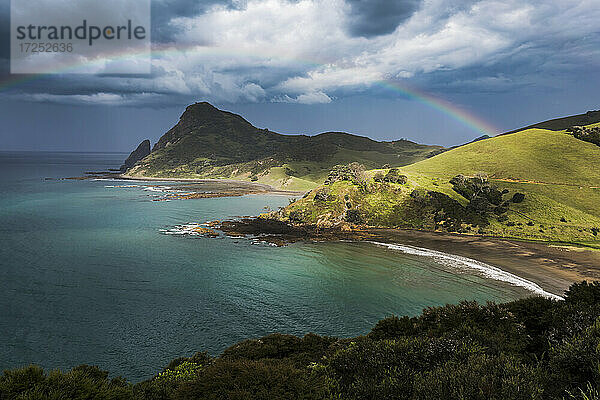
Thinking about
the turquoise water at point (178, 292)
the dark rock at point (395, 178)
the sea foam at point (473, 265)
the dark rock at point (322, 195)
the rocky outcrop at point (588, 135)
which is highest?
the rocky outcrop at point (588, 135)

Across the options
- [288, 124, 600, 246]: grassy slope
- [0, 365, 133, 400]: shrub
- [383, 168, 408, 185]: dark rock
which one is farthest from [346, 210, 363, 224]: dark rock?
[0, 365, 133, 400]: shrub

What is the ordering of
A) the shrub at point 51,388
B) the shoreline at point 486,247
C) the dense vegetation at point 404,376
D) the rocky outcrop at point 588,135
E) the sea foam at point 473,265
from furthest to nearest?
1. the rocky outcrop at point 588,135
2. the shoreline at point 486,247
3. the sea foam at point 473,265
4. the shrub at point 51,388
5. the dense vegetation at point 404,376

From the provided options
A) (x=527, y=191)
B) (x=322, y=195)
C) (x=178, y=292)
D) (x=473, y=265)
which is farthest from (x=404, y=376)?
(x=527, y=191)

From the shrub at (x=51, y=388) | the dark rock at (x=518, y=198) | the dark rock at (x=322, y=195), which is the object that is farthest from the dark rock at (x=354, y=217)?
the shrub at (x=51, y=388)

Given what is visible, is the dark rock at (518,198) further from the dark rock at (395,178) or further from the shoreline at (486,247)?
the dark rock at (395,178)

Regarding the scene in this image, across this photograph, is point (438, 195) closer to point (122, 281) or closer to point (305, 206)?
point (305, 206)

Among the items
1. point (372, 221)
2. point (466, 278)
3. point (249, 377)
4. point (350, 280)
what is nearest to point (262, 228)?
point (372, 221)
